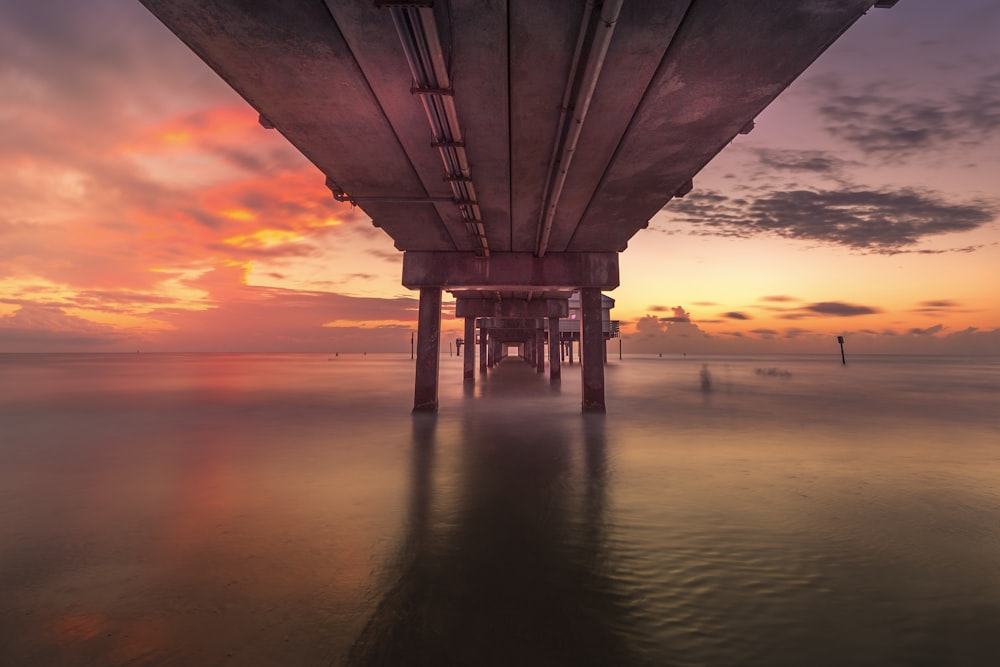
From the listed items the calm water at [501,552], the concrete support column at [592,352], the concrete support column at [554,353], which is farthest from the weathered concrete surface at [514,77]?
the concrete support column at [554,353]

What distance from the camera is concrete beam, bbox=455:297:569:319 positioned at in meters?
31.8

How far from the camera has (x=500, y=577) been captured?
14.4 ft

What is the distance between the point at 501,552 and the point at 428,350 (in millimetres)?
12765

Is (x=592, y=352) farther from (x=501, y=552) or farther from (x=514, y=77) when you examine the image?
(x=501, y=552)

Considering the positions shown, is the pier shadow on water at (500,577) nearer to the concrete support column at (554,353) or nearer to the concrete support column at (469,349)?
the concrete support column at (469,349)

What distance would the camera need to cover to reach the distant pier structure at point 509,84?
208 inches

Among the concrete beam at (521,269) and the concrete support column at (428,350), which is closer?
the concrete beam at (521,269)

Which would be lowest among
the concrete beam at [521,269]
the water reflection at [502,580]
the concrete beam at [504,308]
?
the water reflection at [502,580]

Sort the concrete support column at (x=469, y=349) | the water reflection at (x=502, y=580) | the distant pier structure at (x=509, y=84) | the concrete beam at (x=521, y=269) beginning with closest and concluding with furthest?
the water reflection at (x=502, y=580)
the distant pier structure at (x=509, y=84)
the concrete beam at (x=521, y=269)
the concrete support column at (x=469, y=349)

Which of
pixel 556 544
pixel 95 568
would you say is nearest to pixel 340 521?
pixel 95 568

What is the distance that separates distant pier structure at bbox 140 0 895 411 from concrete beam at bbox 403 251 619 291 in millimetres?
5097

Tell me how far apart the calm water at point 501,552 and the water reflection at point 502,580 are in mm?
26

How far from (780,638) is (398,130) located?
26.1 ft

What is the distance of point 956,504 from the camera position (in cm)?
686
